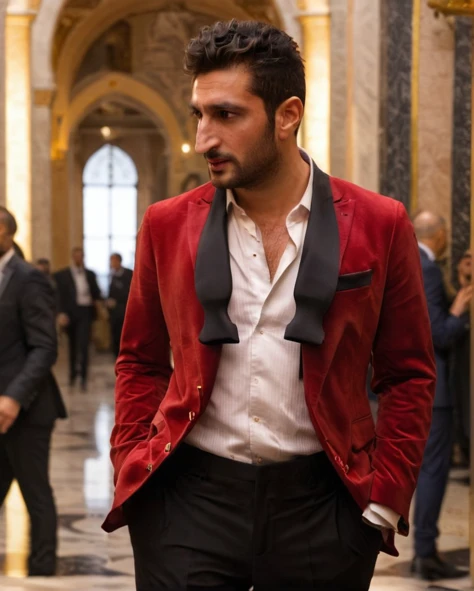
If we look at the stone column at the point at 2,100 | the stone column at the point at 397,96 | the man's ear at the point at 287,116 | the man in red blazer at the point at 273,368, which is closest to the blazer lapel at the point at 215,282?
the man in red blazer at the point at 273,368

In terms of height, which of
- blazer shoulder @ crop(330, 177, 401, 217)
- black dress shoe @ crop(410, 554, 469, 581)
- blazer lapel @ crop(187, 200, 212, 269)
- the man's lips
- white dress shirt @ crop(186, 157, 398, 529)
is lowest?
black dress shoe @ crop(410, 554, 469, 581)

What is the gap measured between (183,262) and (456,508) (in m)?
6.23

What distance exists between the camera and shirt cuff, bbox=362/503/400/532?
2771 mm

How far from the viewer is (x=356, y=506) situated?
281cm

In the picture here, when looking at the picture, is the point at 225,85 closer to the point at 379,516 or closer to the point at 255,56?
the point at 255,56

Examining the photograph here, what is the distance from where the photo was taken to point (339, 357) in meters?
2.82

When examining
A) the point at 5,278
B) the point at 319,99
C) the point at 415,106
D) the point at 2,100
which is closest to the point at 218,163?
the point at 5,278

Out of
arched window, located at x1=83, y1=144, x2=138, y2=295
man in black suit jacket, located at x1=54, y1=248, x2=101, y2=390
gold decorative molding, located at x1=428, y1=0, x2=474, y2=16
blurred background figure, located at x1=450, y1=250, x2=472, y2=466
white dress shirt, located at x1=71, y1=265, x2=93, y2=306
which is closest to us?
gold decorative molding, located at x1=428, y1=0, x2=474, y2=16

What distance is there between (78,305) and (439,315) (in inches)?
475

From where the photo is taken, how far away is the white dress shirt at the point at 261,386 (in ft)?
9.14

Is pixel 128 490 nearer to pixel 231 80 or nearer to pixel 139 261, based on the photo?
pixel 139 261

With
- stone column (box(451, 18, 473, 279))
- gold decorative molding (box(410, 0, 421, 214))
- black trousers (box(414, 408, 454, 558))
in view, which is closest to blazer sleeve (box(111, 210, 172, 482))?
black trousers (box(414, 408, 454, 558))

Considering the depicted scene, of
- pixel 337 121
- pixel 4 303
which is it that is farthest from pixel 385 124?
pixel 4 303

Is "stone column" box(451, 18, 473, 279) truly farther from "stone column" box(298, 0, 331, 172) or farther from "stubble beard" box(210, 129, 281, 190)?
"stubble beard" box(210, 129, 281, 190)
